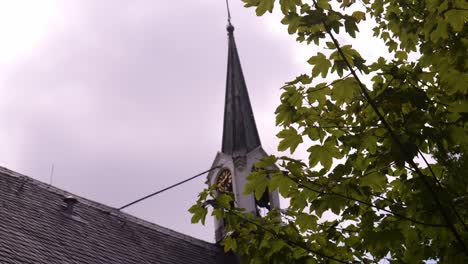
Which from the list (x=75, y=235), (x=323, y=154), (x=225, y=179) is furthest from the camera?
(x=225, y=179)

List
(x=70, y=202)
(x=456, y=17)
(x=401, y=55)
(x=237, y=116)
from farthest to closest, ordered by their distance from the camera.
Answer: (x=237, y=116) < (x=70, y=202) < (x=401, y=55) < (x=456, y=17)

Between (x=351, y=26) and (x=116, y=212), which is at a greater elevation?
(x=116, y=212)

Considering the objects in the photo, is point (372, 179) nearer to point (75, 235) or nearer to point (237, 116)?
point (75, 235)

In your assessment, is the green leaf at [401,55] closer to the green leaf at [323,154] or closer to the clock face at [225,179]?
the green leaf at [323,154]

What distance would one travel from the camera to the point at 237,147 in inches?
765

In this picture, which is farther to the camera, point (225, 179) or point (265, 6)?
point (225, 179)

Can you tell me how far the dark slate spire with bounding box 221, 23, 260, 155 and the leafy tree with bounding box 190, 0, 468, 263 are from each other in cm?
1516

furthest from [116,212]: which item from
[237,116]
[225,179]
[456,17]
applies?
[456,17]

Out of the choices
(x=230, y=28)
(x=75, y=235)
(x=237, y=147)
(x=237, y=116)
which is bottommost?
(x=75, y=235)

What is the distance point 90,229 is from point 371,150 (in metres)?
10.6

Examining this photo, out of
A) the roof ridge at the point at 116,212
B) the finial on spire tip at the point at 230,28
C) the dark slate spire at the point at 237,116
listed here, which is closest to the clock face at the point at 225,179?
Result: the dark slate spire at the point at 237,116

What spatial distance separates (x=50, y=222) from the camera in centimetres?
1212

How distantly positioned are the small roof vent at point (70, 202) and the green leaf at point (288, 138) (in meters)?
10.5

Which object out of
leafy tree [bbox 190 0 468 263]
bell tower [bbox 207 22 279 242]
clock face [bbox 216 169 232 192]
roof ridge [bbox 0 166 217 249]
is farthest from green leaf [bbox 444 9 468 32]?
clock face [bbox 216 169 232 192]
